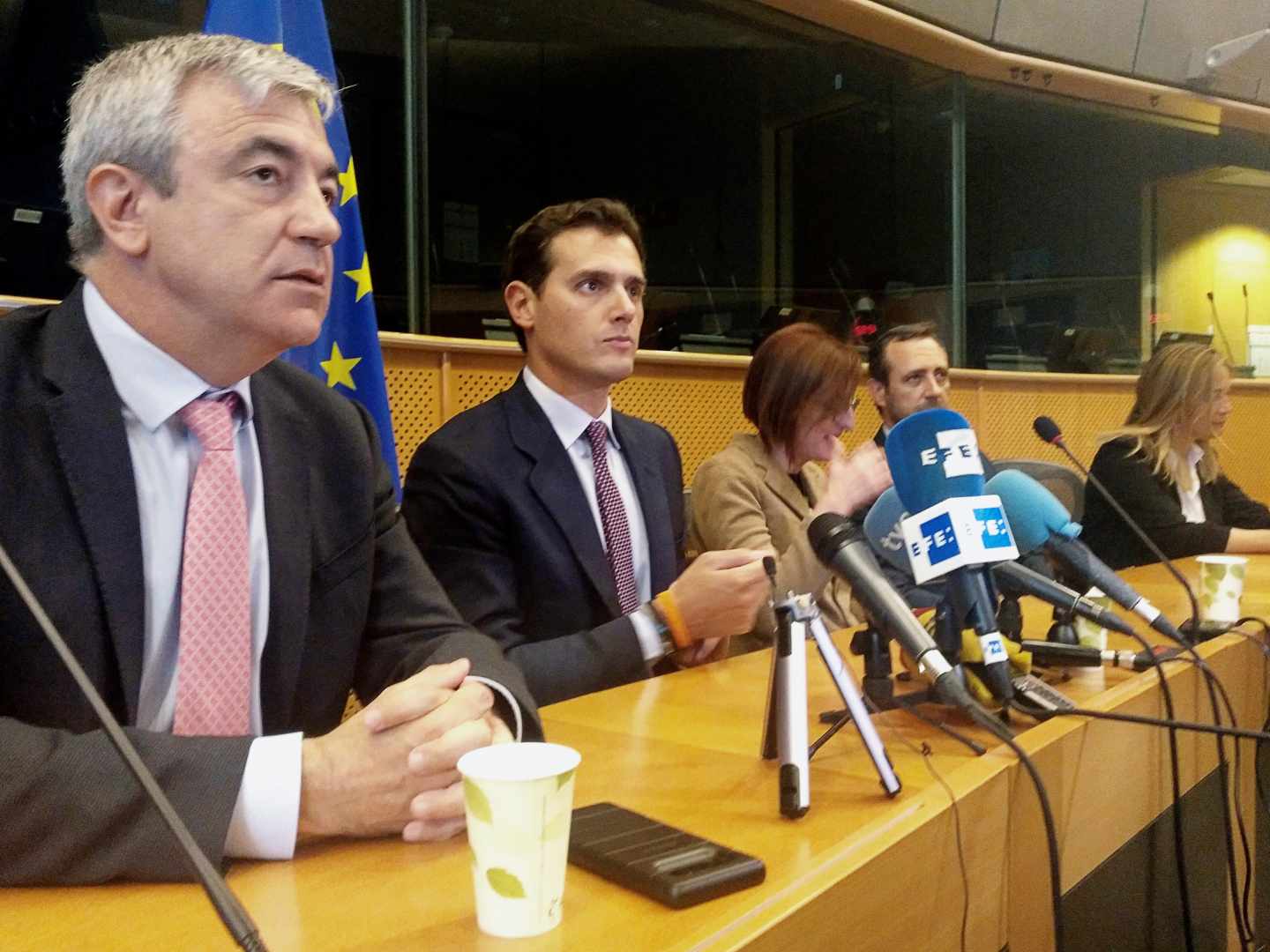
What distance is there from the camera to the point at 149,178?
117cm

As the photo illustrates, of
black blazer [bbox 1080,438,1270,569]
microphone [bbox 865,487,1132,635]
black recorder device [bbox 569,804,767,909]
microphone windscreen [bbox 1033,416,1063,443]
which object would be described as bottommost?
black blazer [bbox 1080,438,1270,569]

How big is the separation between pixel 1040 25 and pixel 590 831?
6.43 m

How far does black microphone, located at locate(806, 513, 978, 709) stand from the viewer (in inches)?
42.4

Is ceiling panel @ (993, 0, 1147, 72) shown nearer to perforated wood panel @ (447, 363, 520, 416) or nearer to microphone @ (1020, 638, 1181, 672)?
perforated wood panel @ (447, 363, 520, 416)

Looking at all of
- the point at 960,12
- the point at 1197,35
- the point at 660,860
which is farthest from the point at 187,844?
the point at 1197,35

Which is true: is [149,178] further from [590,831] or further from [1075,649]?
[1075,649]

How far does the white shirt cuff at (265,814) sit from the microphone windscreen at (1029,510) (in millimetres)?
1018

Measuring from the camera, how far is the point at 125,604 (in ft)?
3.48

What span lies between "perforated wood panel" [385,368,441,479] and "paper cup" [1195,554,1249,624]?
7.46 ft

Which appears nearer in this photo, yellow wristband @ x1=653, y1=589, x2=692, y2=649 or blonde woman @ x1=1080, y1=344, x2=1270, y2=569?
yellow wristband @ x1=653, y1=589, x2=692, y2=649

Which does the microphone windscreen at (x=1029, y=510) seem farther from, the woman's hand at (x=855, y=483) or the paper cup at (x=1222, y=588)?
the paper cup at (x=1222, y=588)

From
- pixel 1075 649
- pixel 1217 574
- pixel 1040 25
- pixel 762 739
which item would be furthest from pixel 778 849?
pixel 1040 25

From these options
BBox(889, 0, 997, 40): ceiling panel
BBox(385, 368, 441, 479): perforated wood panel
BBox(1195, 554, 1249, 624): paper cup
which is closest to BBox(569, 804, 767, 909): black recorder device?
BBox(1195, 554, 1249, 624): paper cup

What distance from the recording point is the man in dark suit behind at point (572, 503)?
1636 millimetres
